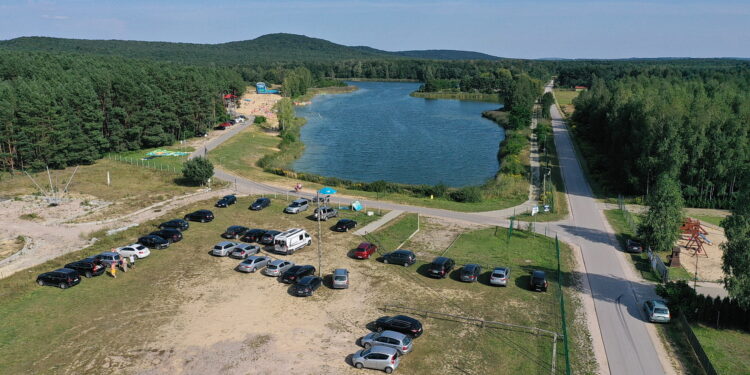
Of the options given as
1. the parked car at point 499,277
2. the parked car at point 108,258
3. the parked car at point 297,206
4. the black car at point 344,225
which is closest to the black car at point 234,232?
the parked car at point 297,206

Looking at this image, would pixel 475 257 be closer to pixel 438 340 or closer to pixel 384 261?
pixel 384 261

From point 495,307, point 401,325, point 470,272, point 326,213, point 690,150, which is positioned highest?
point 690,150

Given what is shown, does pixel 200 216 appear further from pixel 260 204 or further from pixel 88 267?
pixel 88 267

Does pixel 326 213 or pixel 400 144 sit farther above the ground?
pixel 400 144

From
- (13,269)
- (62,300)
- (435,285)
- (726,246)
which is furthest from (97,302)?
(726,246)

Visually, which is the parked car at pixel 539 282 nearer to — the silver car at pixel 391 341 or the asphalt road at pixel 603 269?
the asphalt road at pixel 603 269

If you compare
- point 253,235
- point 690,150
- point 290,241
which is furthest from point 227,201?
point 690,150

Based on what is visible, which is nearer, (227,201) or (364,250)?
(364,250)
